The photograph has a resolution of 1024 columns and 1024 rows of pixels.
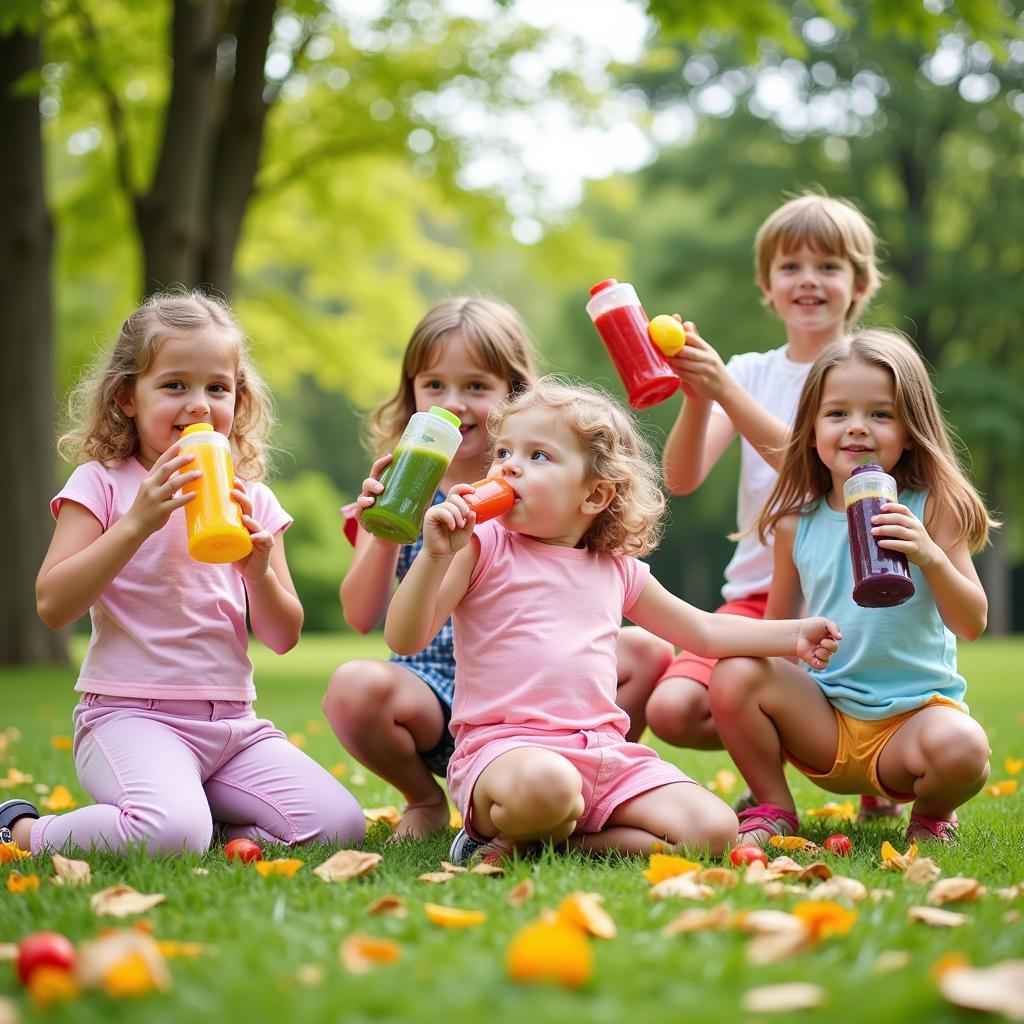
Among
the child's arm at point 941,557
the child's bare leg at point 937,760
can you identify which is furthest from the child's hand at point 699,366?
the child's bare leg at point 937,760

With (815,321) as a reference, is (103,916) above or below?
below

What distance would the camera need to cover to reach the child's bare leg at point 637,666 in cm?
372

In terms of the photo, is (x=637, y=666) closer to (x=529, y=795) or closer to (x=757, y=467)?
(x=757, y=467)

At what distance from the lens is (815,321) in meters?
4.03

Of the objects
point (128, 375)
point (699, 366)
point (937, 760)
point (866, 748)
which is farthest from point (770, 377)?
point (128, 375)

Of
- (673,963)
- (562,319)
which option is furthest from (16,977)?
(562,319)

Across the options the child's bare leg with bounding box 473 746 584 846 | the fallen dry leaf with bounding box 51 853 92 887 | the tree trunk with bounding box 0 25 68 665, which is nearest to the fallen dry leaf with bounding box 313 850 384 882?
the child's bare leg with bounding box 473 746 584 846

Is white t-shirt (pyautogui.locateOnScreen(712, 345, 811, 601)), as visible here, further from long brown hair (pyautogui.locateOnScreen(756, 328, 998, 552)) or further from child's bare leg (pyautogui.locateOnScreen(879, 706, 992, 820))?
child's bare leg (pyautogui.locateOnScreen(879, 706, 992, 820))

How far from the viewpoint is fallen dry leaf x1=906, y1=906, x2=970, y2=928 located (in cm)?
203

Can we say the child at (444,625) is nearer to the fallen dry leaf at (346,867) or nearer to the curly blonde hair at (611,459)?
the curly blonde hair at (611,459)

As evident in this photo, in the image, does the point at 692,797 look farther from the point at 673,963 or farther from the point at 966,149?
the point at 966,149

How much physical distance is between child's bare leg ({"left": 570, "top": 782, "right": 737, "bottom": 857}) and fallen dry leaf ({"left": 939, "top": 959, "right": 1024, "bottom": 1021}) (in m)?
1.14

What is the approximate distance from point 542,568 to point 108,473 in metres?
1.15

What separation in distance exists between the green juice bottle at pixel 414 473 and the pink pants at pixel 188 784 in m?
Result: 0.76
